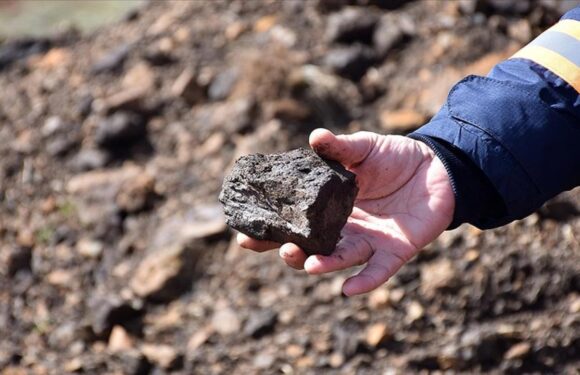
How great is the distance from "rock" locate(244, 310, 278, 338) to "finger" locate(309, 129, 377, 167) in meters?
1.29

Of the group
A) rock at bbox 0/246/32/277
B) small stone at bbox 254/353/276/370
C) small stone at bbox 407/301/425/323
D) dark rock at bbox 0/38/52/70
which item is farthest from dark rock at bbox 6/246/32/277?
small stone at bbox 407/301/425/323

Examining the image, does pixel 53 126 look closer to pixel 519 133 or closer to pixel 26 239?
pixel 26 239

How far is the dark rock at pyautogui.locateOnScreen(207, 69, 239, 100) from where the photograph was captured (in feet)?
16.8

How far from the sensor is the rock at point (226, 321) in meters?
4.06

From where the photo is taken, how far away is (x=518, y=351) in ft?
11.8

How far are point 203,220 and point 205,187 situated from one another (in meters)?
0.25

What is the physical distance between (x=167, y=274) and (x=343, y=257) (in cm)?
185

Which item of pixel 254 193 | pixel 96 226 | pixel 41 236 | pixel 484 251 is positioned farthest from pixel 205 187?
pixel 254 193

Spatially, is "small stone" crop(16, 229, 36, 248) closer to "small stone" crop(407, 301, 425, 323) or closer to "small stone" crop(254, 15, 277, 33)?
"small stone" crop(254, 15, 277, 33)

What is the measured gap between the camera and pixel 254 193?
9.37ft

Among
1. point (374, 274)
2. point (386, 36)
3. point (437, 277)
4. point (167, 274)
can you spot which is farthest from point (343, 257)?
point (386, 36)

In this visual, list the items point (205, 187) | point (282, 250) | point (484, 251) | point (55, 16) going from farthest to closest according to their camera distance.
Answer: point (55, 16) < point (205, 187) < point (484, 251) < point (282, 250)

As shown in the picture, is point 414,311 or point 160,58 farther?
point 160,58

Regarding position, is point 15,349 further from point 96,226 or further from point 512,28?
point 512,28
